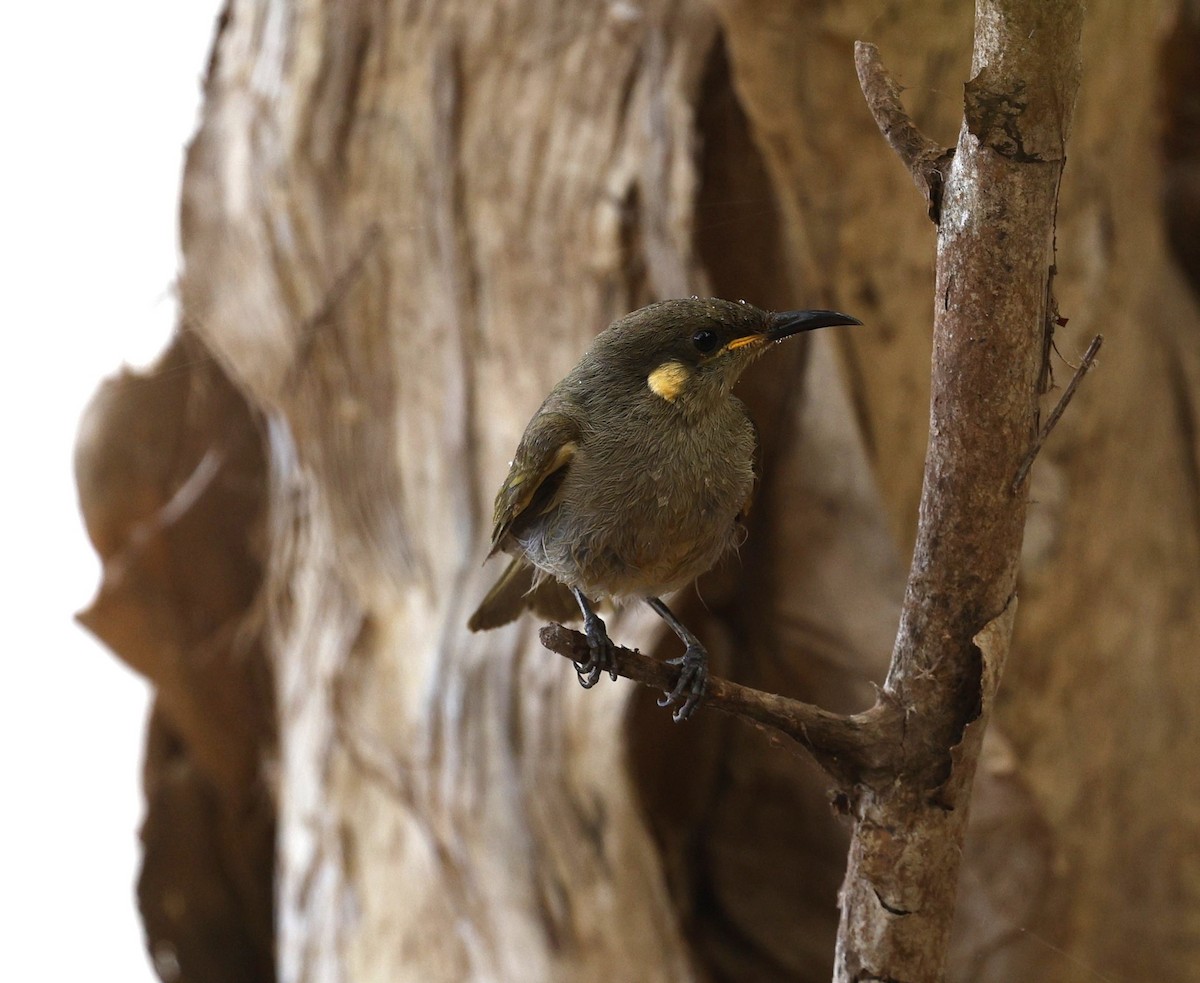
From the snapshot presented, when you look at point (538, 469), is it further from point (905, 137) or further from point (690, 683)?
point (905, 137)

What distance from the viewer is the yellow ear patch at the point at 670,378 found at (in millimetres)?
1542

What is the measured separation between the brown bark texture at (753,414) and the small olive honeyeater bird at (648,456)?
755 millimetres

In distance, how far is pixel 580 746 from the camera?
101 inches

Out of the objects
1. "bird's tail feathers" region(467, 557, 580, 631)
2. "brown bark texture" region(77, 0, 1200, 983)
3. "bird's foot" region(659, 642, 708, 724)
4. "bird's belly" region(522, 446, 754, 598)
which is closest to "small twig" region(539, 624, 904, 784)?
"bird's foot" region(659, 642, 708, 724)

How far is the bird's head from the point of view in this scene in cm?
150

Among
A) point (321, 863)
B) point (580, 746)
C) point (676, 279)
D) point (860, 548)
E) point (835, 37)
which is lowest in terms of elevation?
point (321, 863)

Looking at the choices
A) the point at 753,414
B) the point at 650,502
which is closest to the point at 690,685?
the point at 650,502

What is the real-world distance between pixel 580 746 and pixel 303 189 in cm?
144

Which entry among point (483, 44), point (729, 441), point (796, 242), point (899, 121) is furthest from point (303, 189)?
point (899, 121)

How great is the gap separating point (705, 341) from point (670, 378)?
7 centimetres

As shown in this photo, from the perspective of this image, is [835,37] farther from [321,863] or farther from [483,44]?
[321,863]

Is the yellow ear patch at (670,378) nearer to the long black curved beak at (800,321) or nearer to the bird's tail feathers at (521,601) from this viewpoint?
the long black curved beak at (800,321)

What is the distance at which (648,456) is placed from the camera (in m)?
1.57

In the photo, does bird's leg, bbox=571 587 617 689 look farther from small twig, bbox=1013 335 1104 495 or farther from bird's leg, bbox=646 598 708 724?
small twig, bbox=1013 335 1104 495
